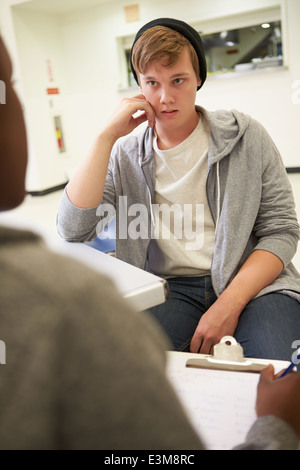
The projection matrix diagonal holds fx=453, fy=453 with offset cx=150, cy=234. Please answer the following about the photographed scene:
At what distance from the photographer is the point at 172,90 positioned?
1.33 m

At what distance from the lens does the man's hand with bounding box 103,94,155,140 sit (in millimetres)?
1338

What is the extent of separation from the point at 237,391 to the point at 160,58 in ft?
3.06

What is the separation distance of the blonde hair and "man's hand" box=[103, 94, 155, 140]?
0.11 meters

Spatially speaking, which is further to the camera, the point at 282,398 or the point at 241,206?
the point at 241,206

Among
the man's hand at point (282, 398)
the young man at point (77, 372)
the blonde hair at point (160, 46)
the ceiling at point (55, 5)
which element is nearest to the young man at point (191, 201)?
the blonde hair at point (160, 46)

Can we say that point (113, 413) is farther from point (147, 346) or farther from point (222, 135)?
point (222, 135)

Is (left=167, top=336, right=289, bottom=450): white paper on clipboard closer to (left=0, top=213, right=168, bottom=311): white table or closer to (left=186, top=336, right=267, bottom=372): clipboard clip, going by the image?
(left=186, top=336, right=267, bottom=372): clipboard clip

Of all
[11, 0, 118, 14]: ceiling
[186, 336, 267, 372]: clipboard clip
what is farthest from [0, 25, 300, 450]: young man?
[11, 0, 118, 14]: ceiling

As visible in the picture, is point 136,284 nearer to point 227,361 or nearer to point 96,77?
point 227,361

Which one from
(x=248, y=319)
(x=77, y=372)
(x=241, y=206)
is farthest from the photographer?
(x=241, y=206)

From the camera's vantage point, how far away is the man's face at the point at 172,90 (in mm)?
1305

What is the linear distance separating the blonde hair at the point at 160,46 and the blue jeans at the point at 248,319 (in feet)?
2.12

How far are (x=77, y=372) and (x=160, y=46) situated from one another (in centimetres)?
113

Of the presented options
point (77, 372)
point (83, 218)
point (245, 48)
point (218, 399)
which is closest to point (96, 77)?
point (245, 48)
